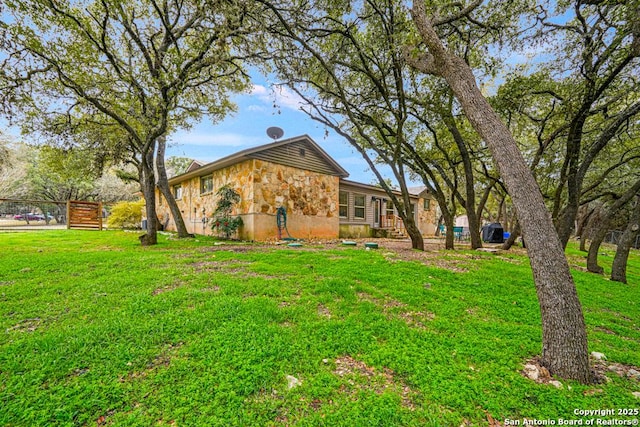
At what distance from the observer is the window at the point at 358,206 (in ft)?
49.9

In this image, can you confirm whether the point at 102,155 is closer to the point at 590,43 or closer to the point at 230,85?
the point at 230,85

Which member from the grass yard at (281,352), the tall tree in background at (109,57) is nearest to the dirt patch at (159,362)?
the grass yard at (281,352)

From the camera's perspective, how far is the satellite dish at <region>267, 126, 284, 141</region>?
1092 centimetres

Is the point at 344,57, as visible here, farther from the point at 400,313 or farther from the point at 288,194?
the point at 400,313

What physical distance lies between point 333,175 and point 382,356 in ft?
37.4

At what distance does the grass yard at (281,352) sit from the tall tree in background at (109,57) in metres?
5.02

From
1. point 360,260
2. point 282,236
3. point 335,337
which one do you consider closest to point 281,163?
point 282,236

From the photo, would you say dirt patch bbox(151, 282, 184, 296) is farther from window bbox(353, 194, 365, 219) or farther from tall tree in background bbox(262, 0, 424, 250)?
window bbox(353, 194, 365, 219)

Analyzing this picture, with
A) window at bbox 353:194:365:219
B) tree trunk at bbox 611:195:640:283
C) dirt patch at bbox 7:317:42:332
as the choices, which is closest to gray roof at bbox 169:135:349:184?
window at bbox 353:194:365:219

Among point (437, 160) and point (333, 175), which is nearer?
point (437, 160)

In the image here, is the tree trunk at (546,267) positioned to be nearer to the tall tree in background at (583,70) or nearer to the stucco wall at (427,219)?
the tall tree in background at (583,70)

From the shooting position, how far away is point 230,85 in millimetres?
10203

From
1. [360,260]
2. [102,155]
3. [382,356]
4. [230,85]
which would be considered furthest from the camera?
[102,155]

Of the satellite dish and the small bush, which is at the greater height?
the satellite dish
